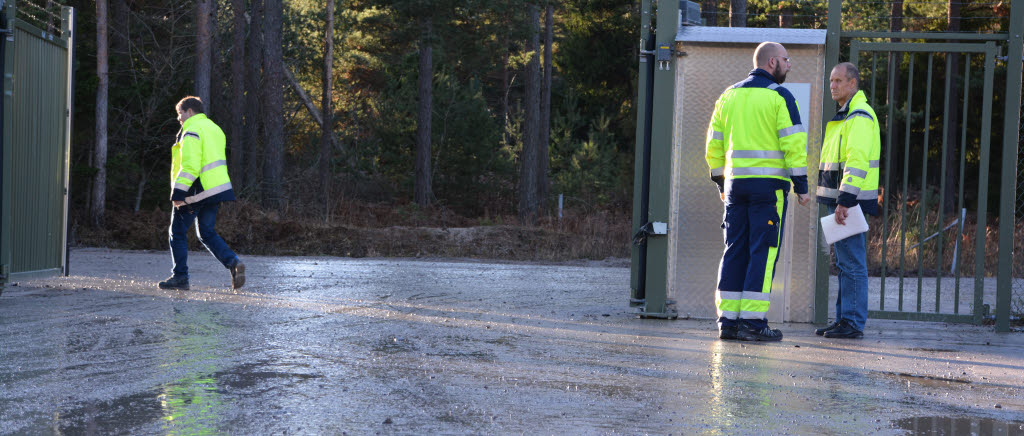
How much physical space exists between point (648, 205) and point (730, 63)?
134 cm

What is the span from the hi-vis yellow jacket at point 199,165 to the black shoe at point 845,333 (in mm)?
5841

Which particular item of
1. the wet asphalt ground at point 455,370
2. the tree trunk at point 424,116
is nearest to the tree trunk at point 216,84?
the tree trunk at point 424,116

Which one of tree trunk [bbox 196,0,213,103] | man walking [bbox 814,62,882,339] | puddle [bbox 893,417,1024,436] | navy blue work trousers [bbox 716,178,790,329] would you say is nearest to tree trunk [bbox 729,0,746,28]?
tree trunk [bbox 196,0,213,103]

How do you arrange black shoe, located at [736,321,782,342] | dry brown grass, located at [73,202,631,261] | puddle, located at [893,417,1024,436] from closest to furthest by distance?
puddle, located at [893,417,1024,436], black shoe, located at [736,321,782,342], dry brown grass, located at [73,202,631,261]

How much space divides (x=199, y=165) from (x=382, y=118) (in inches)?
1010

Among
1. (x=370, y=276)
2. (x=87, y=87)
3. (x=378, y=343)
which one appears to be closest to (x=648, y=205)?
(x=378, y=343)

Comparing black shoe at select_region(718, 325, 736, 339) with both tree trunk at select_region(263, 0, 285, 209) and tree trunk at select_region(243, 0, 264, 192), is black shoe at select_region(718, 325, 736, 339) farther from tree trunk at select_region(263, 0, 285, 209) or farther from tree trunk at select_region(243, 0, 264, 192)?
tree trunk at select_region(243, 0, 264, 192)

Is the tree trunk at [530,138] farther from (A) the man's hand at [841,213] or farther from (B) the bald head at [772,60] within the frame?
(B) the bald head at [772,60]

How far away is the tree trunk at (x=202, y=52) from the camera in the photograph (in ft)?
80.9

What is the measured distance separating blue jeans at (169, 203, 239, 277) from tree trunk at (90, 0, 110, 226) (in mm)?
12173

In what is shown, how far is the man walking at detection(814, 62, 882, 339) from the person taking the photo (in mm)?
7879

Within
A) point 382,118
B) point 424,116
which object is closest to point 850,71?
point 424,116

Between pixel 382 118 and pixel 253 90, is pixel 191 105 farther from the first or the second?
pixel 382 118

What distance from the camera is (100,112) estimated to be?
22.1 metres
